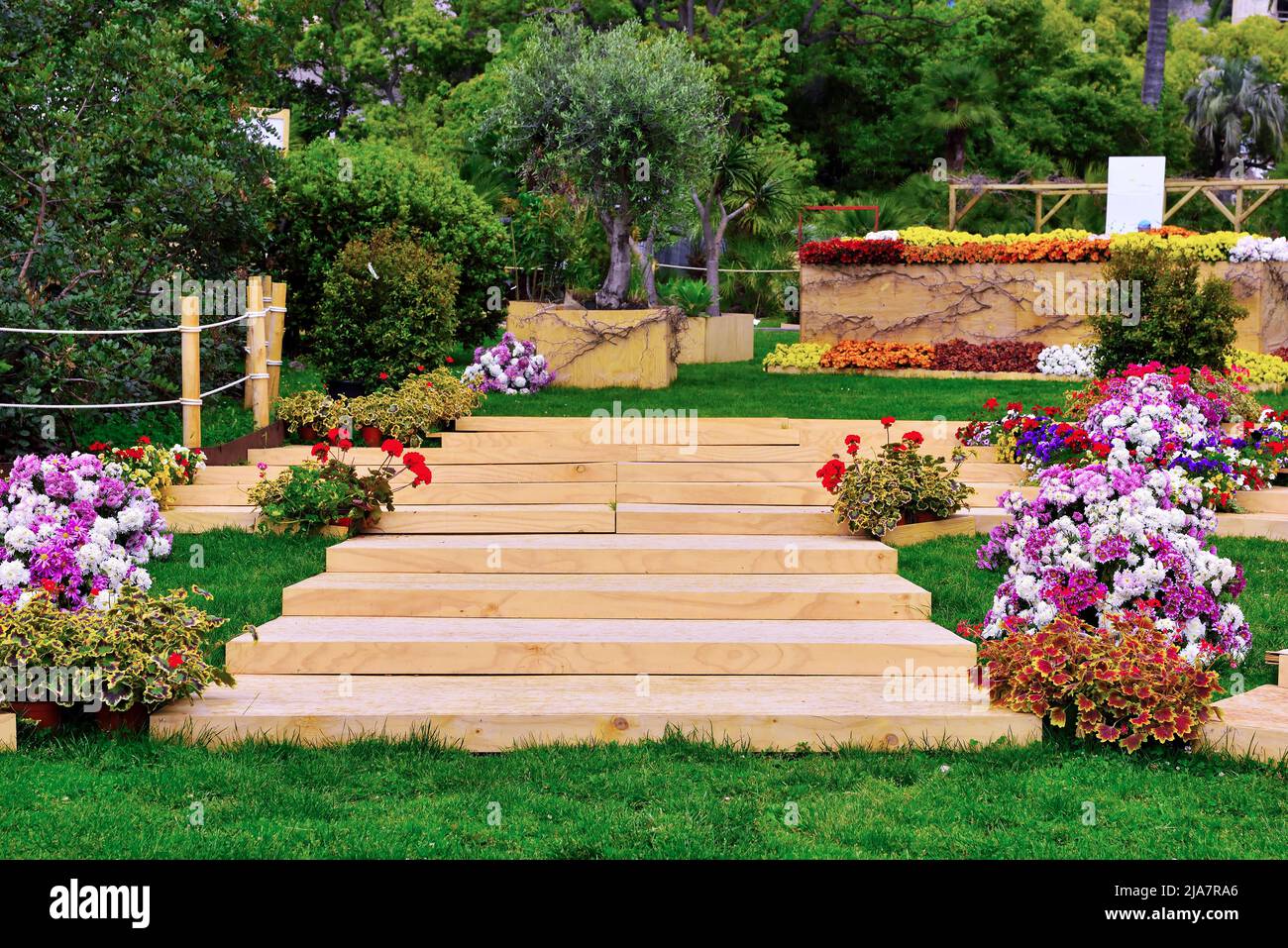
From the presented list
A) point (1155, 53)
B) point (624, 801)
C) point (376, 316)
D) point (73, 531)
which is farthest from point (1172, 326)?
point (1155, 53)

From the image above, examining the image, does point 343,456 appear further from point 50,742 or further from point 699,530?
point 50,742

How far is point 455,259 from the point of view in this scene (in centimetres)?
1689

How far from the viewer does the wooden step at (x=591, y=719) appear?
5797 millimetres

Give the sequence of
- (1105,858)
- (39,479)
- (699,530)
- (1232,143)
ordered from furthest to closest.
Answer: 1. (1232,143)
2. (699,530)
3. (39,479)
4. (1105,858)

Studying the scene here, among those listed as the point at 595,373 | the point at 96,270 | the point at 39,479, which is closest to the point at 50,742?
the point at 39,479

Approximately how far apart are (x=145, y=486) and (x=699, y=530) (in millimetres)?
3829

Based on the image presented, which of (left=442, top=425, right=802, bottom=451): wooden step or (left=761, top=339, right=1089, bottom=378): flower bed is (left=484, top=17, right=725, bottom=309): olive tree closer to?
(left=761, top=339, right=1089, bottom=378): flower bed

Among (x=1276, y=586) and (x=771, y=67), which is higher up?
(x=771, y=67)

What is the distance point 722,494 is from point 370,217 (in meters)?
8.51

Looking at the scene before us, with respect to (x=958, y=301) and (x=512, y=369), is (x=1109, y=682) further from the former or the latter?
(x=958, y=301)

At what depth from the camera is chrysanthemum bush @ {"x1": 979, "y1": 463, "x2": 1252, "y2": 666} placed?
6.72m

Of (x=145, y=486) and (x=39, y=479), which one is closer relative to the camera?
(x=39, y=479)

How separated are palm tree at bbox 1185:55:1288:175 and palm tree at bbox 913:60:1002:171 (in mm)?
9683

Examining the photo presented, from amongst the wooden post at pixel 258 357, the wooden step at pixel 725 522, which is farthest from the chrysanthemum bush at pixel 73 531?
the wooden step at pixel 725 522
